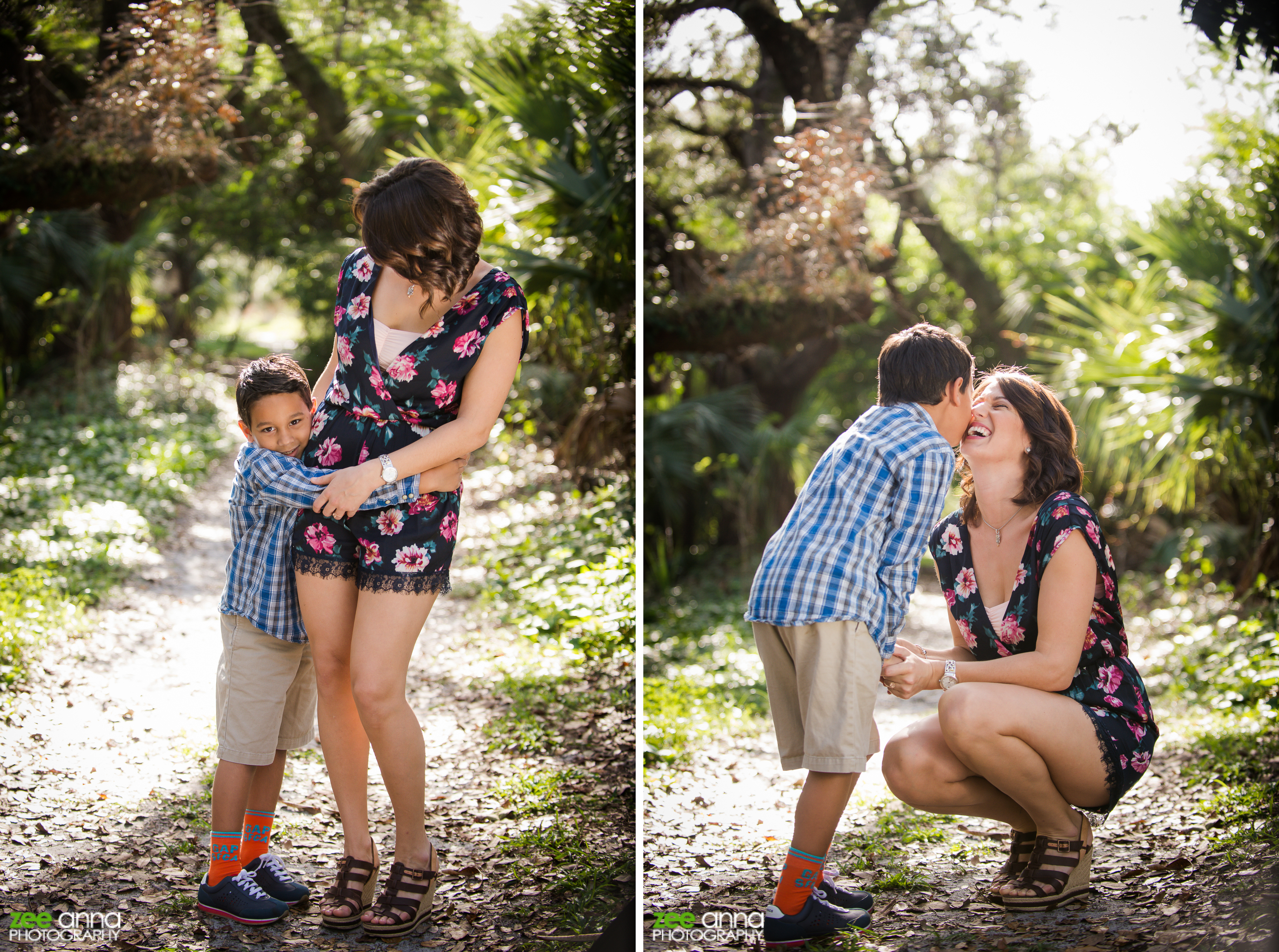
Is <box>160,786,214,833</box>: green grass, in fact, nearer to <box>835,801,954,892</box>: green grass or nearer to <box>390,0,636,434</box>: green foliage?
<box>835,801,954,892</box>: green grass

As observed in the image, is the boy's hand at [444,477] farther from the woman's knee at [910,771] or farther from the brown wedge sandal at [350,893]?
the woman's knee at [910,771]

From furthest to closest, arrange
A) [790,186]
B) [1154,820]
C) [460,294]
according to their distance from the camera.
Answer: [790,186], [1154,820], [460,294]

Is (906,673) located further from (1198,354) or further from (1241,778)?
(1198,354)

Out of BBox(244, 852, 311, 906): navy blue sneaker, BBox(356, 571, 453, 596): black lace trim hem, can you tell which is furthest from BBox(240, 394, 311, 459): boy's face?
BBox(244, 852, 311, 906): navy blue sneaker

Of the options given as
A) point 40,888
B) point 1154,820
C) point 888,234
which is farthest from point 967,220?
point 40,888

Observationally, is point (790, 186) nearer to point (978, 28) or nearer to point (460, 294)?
point (978, 28)

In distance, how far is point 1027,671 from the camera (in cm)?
193

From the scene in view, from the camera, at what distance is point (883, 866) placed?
2256 millimetres

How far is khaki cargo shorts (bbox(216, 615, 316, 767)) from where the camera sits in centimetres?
196

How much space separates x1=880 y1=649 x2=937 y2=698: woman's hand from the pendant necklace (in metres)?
0.37

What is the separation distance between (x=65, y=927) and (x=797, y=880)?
158cm

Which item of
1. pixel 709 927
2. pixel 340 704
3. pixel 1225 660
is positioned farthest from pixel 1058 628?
pixel 1225 660

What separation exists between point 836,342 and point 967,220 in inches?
34.4

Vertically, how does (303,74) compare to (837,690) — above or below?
above
